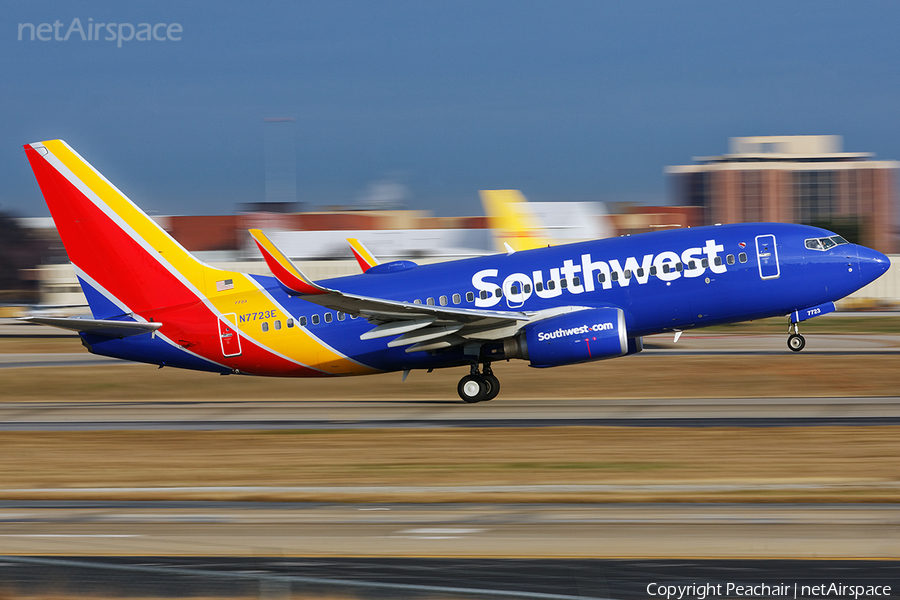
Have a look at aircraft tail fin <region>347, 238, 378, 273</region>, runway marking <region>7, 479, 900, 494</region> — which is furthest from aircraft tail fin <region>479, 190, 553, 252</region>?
runway marking <region>7, 479, 900, 494</region>

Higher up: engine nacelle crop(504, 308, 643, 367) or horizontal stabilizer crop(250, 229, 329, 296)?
horizontal stabilizer crop(250, 229, 329, 296)

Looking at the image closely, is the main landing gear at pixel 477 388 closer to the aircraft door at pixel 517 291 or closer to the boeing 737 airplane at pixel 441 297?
the boeing 737 airplane at pixel 441 297

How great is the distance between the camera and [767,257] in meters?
27.2

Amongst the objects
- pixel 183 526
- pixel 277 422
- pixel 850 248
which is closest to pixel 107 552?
pixel 183 526

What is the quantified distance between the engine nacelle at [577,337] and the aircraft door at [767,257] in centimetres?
441

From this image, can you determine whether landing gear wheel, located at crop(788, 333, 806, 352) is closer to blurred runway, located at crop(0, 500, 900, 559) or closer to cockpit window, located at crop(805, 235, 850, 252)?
cockpit window, located at crop(805, 235, 850, 252)

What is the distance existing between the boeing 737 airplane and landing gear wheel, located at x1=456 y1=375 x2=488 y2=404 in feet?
0.11

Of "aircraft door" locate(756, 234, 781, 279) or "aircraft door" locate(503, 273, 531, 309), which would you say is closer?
"aircraft door" locate(756, 234, 781, 279)

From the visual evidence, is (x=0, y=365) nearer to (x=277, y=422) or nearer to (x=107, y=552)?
(x=277, y=422)

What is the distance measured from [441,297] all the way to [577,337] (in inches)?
175

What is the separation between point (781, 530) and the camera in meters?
12.7

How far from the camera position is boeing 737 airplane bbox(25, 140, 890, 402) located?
2709cm

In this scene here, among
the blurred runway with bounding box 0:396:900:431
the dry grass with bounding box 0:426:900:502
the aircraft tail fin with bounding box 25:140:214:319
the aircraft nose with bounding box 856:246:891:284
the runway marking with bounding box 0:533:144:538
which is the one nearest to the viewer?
the runway marking with bounding box 0:533:144:538

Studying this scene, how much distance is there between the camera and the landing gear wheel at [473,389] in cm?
2855
